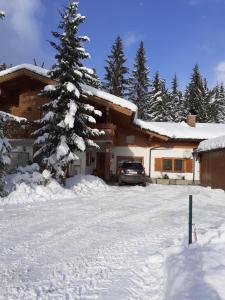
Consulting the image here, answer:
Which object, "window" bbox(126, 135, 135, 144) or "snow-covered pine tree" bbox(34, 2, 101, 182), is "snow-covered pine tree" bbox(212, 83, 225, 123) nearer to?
"window" bbox(126, 135, 135, 144)

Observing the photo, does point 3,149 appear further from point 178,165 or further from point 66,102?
point 178,165

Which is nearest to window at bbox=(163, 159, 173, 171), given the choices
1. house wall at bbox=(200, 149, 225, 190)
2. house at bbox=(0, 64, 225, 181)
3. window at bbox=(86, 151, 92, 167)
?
house at bbox=(0, 64, 225, 181)

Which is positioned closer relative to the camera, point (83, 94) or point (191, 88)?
point (83, 94)

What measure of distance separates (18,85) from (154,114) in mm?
31942

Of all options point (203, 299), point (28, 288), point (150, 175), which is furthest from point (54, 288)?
point (150, 175)

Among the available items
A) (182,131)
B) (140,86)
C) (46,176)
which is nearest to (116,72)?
(140,86)

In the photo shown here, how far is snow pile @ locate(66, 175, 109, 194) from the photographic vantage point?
20.2 m

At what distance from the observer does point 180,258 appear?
7.02m

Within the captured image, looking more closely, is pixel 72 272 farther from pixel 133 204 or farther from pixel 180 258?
pixel 133 204

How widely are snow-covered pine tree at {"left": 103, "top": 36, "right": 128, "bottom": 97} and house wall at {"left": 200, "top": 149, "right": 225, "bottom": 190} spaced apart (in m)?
27.7

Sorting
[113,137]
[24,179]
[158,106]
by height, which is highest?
[158,106]

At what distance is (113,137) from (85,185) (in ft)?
25.0

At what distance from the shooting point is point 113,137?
28.0 m

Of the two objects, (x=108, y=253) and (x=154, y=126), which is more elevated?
(x=154, y=126)
